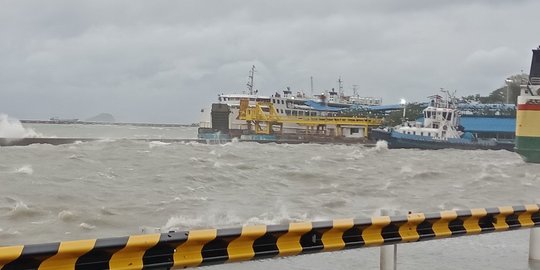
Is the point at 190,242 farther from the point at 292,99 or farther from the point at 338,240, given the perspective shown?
the point at 292,99

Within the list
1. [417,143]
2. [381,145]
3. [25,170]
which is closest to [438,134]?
[417,143]

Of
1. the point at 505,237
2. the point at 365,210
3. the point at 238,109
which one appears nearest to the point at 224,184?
the point at 365,210

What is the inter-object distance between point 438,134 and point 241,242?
2457 inches

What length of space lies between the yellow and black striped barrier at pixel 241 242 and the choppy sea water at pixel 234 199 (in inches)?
51.7

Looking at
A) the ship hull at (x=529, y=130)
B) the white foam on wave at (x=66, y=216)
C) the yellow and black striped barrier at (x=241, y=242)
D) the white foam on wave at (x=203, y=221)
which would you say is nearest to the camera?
the yellow and black striped barrier at (x=241, y=242)

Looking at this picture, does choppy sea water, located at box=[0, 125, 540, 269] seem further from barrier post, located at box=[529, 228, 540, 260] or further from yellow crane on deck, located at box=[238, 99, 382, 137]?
yellow crane on deck, located at box=[238, 99, 382, 137]

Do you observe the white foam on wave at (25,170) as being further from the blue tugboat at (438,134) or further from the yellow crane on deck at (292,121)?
the yellow crane on deck at (292,121)

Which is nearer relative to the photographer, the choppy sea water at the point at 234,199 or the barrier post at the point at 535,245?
the barrier post at the point at 535,245

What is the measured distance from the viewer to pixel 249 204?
53.2 ft

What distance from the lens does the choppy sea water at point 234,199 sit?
25.9 feet

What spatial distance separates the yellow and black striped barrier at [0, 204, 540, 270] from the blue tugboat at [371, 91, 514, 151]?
57457 millimetres

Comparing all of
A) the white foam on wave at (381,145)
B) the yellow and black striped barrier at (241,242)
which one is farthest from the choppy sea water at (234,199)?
the white foam on wave at (381,145)

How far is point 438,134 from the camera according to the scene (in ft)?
212

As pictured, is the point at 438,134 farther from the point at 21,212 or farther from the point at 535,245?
the point at 535,245
